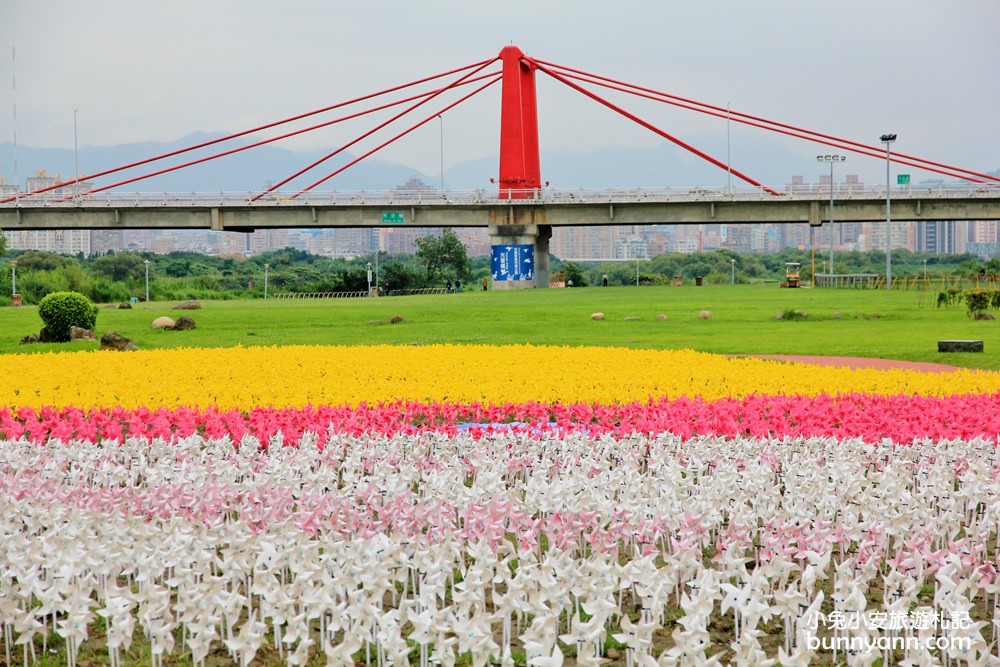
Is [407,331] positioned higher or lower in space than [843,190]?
lower

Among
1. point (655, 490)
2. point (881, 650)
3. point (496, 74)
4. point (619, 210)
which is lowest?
point (881, 650)

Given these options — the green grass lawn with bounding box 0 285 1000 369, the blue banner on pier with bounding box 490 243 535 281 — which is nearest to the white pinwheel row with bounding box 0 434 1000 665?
the green grass lawn with bounding box 0 285 1000 369

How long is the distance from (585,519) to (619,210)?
5182cm

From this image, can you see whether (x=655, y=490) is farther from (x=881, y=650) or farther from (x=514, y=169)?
(x=514, y=169)

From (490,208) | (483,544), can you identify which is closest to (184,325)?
(483,544)

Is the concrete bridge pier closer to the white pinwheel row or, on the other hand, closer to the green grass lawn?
the green grass lawn

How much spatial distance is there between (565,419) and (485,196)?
47.9 m

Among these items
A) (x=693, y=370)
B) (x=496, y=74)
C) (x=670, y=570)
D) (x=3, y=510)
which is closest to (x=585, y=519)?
(x=670, y=570)

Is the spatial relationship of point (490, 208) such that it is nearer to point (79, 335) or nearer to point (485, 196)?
point (485, 196)

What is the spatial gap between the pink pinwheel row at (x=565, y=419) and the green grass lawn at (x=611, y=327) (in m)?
6.68

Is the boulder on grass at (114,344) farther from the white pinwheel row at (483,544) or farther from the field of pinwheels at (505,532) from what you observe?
the white pinwheel row at (483,544)

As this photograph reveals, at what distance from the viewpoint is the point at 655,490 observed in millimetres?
6184

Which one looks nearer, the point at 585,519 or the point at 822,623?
the point at 822,623

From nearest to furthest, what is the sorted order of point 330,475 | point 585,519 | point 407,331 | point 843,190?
point 585,519 → point 330,475 → point 407,331 → point 843,190
